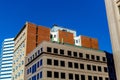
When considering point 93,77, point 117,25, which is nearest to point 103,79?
point 93,77

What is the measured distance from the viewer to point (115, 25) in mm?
35688

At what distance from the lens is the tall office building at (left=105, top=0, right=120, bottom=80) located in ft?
113

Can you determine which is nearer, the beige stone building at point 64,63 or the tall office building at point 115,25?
the tall office building at point 115,25

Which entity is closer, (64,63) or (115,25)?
(115,25)

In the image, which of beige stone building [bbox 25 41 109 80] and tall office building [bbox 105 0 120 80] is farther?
beige stone building [bbox 25 41 109 80]

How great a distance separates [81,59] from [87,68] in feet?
12.8

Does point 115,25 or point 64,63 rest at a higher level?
point 64,63

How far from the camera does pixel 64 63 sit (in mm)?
75438

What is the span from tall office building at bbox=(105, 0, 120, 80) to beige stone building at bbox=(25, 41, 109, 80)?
121 feet

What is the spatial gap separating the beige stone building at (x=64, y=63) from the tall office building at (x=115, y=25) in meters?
36.8

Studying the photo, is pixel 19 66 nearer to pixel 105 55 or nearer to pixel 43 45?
pixel 43 45

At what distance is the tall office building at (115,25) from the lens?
34.4 meters

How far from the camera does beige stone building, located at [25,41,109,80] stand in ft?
235

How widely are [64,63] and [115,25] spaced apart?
4170 cm
